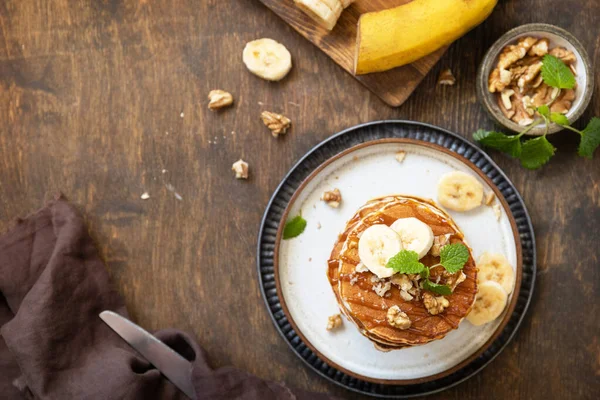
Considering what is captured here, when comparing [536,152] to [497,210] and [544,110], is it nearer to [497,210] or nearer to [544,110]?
[544,110]

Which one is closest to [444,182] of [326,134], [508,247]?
[508,247]

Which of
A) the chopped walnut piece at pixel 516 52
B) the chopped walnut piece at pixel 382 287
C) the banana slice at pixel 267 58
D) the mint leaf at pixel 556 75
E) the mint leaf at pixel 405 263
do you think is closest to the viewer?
the mint leaf at pixel 405 263

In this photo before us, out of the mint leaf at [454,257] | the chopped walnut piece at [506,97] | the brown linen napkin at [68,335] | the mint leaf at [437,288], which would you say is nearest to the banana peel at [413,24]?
the chopped walnut piece at [506,97]

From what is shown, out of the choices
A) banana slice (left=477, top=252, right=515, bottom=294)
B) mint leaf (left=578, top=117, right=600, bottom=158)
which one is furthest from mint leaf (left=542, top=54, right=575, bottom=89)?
banana slice (left=477, top=252, right=515, bottom=294)

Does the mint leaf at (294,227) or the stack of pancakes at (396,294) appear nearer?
the stack of pancakes at (396,294)

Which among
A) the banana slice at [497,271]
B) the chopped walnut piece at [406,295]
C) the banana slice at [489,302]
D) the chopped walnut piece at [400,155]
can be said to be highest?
the chopped walnut piece at [400,155]

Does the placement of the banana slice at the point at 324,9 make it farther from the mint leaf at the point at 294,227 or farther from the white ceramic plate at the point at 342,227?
the mint leaf at the point at 294,227

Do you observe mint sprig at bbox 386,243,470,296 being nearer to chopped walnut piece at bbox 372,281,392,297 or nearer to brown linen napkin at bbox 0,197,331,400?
chopped walnut piece at bbox 372,281,392,297

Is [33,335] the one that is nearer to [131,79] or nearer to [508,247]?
[131,79]
